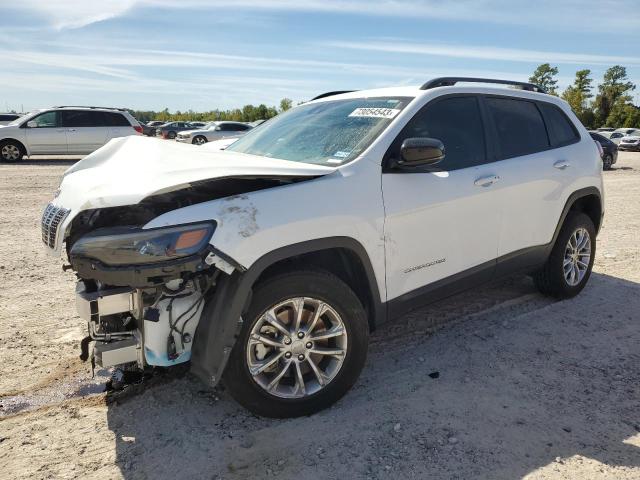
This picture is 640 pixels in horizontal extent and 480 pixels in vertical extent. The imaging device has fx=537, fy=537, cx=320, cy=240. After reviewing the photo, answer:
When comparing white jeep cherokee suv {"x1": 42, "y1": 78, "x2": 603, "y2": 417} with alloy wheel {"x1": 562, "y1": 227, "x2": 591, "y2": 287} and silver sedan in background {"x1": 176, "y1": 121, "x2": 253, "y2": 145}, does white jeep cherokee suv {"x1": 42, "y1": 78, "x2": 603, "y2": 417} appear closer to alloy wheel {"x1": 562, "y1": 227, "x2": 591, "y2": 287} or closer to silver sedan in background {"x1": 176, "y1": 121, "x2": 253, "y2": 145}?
alloy wheel {"x1": 562, "y1": 227, "x2": 591, "y2": 287}

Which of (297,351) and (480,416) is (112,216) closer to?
(297,351)

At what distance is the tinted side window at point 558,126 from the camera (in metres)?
4.68

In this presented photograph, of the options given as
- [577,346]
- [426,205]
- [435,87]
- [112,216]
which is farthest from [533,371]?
[112,216]

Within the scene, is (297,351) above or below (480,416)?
above

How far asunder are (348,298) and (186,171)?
1.12m

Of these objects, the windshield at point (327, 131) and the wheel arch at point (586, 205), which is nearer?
the windshield at point (327, 131)

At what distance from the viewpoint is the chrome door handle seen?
375cm

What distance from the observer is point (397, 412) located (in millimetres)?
3123

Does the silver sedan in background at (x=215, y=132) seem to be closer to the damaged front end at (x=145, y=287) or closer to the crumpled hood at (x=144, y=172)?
the crumpled hood at (x=144, y=172)

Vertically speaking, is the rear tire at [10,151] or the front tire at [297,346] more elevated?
the rear tire at [10,151]

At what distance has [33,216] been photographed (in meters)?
8.29

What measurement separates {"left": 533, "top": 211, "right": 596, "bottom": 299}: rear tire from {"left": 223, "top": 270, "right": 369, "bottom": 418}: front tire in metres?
2.40

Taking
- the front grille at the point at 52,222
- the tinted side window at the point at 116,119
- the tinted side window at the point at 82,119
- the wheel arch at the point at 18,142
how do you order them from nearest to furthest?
the front grille at the point at 52,222 → the wheel arch at the point at 18,142 → the tinted side window at the point at 82,119 → the tinted side window at the point at 116,119

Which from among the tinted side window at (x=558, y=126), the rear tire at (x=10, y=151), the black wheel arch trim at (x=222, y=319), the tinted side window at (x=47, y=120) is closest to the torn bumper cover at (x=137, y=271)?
the black wheel arch trim at (x=222, y=319)
